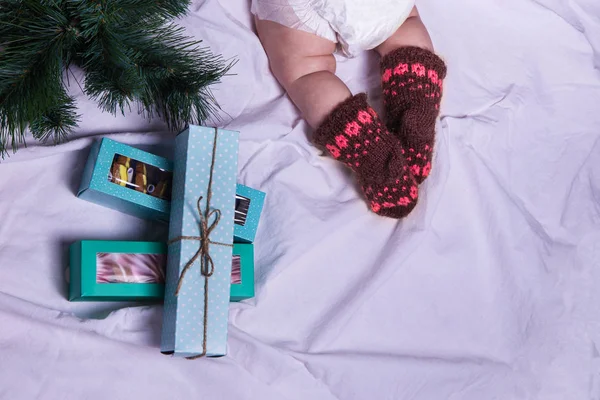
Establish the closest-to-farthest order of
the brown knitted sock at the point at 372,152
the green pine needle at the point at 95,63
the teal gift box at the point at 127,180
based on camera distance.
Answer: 1. the green pine needle at the point at 95,63
2. the teal gift box at the point at 127,180
3. the brown knitted sock at the point at 372,152

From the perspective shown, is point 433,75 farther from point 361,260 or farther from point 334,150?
point 361,260

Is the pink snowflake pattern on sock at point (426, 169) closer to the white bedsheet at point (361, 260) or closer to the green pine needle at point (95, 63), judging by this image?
the white bedsheet at point (361, 260)

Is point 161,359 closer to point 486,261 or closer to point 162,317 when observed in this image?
point 162,317

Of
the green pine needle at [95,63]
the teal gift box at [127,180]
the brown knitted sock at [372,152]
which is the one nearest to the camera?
the green pine needle at [95,63]

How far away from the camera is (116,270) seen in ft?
3.44

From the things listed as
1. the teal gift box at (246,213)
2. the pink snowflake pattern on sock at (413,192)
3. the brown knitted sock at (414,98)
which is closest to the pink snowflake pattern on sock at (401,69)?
the brown knitted sock at (414,98)

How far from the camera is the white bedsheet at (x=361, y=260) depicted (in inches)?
42.8

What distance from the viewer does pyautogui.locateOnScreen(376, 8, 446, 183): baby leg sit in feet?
4.06

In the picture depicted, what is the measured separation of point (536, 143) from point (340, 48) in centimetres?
40

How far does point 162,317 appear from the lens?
1.10m

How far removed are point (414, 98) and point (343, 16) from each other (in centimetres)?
18

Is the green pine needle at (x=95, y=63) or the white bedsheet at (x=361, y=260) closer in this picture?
the green pine needle at (x=95, y=63)

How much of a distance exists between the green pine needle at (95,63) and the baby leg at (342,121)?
13 cm

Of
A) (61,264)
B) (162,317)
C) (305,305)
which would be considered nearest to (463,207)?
(305,305)
